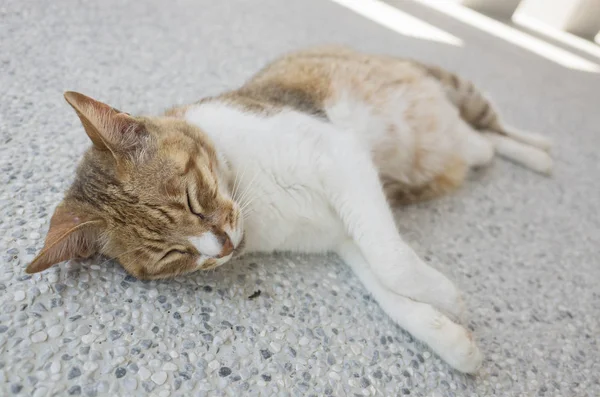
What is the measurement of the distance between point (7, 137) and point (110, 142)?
2.59ft

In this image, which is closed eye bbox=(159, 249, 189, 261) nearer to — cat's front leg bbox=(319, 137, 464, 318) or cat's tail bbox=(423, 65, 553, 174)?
cat's front leg bbox=(319, 137, 464, 318)

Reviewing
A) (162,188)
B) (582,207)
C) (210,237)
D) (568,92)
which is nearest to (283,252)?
(210,237)

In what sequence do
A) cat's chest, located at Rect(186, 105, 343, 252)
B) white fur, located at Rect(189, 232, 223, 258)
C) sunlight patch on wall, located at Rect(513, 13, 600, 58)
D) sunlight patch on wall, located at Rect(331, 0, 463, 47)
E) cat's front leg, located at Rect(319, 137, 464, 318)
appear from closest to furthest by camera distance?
white fur, located at Rect(189, 232, 223, 258), cat's front leg, located at Rect(319, 137, 464, 318), cat's chest, located at Rect(186, 105, 343, 252), sunlight patch on wall, located at Rect(331, 0, 463, 47), sunlight patch on wall, located at Rect(513, 13, 600, 58)

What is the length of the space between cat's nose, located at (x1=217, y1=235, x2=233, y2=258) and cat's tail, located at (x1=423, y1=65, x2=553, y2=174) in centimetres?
141

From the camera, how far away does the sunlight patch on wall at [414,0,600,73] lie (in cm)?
349

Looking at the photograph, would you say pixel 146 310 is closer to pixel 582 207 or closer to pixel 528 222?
pixel 528 222

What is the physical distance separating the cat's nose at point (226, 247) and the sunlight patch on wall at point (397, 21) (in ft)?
8.72

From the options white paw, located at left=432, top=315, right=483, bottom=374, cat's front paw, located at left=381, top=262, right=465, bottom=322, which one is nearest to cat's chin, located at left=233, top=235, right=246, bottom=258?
cat's front paw, located at left=381, top=262, right=465, bottom=322

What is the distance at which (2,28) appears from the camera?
231cm

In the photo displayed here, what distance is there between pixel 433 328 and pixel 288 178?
626mm

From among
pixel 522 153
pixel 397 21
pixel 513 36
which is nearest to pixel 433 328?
pixel 522 153

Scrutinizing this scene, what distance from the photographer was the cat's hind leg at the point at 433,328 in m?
1.21

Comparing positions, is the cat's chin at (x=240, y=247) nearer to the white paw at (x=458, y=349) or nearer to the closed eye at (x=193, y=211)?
the closed eye at (x=193, y=211)

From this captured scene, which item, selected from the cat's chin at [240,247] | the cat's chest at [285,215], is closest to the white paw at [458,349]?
the cat's chest at [285,215]
